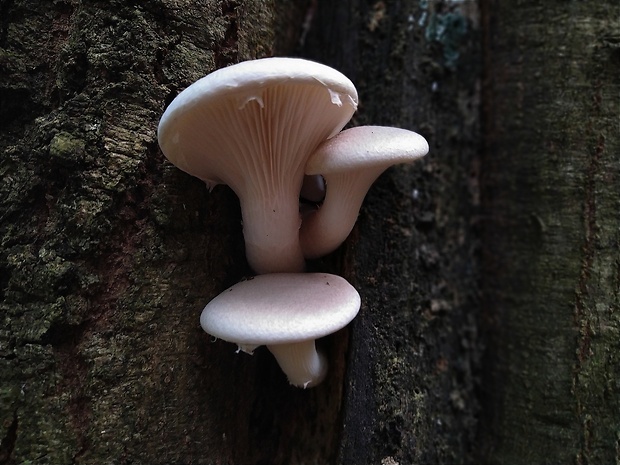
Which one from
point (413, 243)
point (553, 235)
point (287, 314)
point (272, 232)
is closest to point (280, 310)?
point (287, 314)

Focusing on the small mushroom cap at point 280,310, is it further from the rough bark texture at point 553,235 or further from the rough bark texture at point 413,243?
the rough bark texture at point 553,235

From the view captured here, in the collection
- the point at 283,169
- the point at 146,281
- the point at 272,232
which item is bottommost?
the point at 146,281

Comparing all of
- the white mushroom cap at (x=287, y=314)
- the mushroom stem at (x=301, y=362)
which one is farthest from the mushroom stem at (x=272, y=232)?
the mushroom stem at (x=301, y=362)

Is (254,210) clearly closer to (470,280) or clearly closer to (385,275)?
(385,275)

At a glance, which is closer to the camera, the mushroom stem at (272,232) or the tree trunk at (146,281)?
the tree trunk at (146,281)

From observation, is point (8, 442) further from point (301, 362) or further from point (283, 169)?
point (283, 169)

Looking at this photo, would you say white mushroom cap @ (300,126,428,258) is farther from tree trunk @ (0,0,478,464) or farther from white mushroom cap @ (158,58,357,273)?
tree trunk @ (0,0,478,464)
